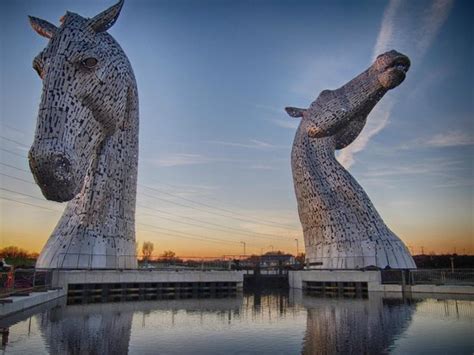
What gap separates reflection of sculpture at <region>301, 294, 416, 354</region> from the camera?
784 centimetres

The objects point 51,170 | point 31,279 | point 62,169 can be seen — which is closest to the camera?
point 51,170

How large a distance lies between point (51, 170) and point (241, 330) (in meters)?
6.58

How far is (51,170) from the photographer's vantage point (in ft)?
39.2

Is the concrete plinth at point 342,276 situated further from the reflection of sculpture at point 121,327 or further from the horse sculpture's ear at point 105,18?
the horse sculpture's ear at point 105,18

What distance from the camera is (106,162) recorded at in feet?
63.7

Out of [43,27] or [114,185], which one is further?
[114,185]

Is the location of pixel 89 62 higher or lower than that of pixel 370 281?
higher

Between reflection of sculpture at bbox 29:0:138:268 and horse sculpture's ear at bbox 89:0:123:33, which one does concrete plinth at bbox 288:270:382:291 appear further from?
horse sculpture's ear at bbox 89:0:123:33

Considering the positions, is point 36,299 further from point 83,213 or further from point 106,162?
point 106,162

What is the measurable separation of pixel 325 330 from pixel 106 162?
1300 centimetres

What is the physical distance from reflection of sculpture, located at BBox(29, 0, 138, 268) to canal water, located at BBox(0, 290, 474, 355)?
381cm

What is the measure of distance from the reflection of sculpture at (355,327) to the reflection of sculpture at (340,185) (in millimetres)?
7416

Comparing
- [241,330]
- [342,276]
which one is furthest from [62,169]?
[342,276]

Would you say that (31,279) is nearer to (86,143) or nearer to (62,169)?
(86,143)
